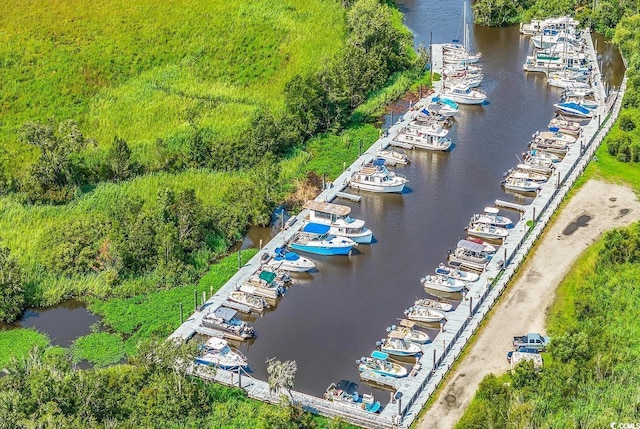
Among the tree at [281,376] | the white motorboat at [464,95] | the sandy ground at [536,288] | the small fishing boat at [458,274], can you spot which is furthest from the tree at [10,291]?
the white motorboat at [464,95]

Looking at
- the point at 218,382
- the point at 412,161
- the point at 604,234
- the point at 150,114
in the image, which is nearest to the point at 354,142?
the point at 412,161

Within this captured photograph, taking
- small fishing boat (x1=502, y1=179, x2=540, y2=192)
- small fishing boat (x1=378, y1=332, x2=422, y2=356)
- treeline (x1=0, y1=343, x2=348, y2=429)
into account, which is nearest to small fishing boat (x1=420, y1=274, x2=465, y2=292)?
small fishing boat (x1=378, y1=332, x2=422, y2=356)

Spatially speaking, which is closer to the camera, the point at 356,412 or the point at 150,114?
the point at 356,412

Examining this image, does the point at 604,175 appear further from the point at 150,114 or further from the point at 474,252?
the point at 150,114

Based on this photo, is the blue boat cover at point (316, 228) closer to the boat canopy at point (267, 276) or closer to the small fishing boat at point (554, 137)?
the boat canopy at point (267, 276)

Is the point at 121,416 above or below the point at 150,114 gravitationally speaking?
below

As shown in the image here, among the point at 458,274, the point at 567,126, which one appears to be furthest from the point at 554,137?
the point at 458,274

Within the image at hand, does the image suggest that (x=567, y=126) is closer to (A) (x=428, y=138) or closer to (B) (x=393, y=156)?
(A) (x=428, y=138)
